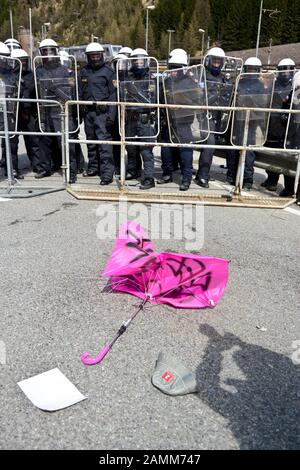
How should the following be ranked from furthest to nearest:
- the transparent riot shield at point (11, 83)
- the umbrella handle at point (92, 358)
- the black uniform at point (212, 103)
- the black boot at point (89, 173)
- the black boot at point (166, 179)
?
the black boot at point (89, 173) < the black boot at point (166, 179) < the black uniform at point (212, 103) < the transparent riot shield at point (11, 83) < the umbrella handle at point (92, 358)

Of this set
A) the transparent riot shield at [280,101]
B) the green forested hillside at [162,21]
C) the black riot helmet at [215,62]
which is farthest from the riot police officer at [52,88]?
the green forested hillside at [162,21]

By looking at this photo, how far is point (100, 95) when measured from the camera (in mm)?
7922

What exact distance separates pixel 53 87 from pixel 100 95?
31.5 inches

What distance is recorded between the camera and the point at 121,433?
2439mm

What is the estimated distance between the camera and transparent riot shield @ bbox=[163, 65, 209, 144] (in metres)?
7.43

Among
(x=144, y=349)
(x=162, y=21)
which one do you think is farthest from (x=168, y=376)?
(x=162, y=21)

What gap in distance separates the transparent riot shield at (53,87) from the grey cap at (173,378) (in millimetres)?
5741

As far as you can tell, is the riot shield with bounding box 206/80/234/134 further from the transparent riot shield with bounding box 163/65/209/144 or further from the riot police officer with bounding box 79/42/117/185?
the riot police officer with bounding box 79/42/117/185

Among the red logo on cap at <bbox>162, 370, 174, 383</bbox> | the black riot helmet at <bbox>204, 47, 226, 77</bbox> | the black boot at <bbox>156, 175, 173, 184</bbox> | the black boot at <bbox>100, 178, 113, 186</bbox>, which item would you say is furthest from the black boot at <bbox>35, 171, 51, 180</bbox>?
the red logo on cap at <bbox>162, 370, 174, 383</bbox>

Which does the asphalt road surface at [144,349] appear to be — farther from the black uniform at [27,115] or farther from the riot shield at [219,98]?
the black uniform at [27,115]

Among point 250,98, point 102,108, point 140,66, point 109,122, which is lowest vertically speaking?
point 109,122

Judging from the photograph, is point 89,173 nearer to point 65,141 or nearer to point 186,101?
point 65,141

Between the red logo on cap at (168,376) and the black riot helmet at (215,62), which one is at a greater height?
the black riot helmet at (215,62)

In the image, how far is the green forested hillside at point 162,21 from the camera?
98.2 meters
